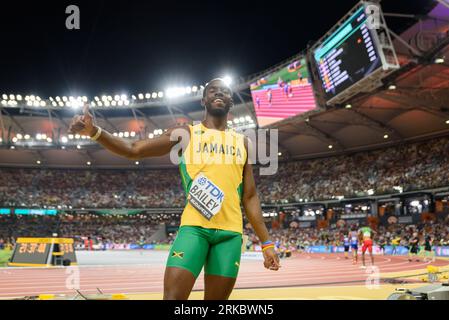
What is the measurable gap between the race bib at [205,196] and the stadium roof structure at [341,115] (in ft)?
66.4

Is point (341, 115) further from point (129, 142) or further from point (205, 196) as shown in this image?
point (129, 142)

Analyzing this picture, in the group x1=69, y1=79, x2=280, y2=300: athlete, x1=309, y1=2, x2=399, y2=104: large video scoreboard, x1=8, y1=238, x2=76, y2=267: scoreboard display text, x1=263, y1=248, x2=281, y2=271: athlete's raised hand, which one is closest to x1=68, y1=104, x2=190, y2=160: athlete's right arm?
x1=69, y1=79, x2=280, y2=300: athlete

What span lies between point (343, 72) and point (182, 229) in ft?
71.0

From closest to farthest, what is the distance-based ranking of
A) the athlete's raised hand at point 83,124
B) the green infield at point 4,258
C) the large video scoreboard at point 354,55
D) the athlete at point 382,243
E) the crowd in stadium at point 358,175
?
the athlete's raised hand at point 83,124, the green infield at point 4,258, the large video scoreboard at point 354,55, the athlete at point 382,243, the crowd in stadium at point 358,175

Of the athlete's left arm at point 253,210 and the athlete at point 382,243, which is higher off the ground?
the athlete's left arm at point 253,210

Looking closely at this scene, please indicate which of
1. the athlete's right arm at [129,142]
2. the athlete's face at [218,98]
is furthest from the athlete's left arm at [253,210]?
the athlete's right arm at [129,142]

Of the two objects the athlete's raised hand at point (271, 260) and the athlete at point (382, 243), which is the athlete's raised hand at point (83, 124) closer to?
the athlete's raised hand at point (271, 260)

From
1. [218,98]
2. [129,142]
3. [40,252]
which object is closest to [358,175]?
[40,252]

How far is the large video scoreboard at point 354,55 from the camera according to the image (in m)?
19.7

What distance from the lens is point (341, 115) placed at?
112ft

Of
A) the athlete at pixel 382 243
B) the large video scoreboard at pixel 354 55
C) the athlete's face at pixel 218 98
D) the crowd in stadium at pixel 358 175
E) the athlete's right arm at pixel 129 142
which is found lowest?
the athlete at pixel 382 243

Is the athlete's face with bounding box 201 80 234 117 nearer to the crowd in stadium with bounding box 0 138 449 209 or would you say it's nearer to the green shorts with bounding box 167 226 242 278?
the green shorts with bounding box 167 226 242 278

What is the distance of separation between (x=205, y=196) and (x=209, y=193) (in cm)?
3
